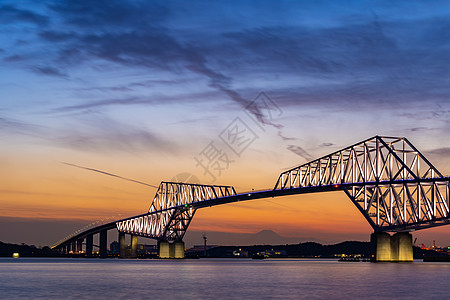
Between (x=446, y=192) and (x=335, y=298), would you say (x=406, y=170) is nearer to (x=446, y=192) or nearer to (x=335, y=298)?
(x=446, y=192)

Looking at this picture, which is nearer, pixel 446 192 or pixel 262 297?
pixel 262 297

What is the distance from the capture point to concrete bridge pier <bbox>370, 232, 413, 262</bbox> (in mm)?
125062

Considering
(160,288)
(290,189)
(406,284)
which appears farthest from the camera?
(290,189)

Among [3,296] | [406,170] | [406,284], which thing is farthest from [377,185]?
[3,296]

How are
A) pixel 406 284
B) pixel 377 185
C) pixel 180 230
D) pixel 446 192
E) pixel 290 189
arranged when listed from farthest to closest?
1. pixel 180 230
2. pixel 290 189
3. pixel 377 185
4. pixel 446 192
5. pixel 406 284

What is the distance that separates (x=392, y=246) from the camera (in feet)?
414

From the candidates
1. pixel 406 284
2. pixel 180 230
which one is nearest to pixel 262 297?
pixel 406 284

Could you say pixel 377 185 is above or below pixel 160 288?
above

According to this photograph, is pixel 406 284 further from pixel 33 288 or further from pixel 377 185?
pixel 377 185

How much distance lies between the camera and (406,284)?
6738 cm

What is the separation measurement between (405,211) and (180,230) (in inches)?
3471

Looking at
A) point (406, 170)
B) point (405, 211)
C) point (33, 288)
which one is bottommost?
point (33, 288)

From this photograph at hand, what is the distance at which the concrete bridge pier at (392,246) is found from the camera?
410 ft

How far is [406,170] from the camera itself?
128125mm
